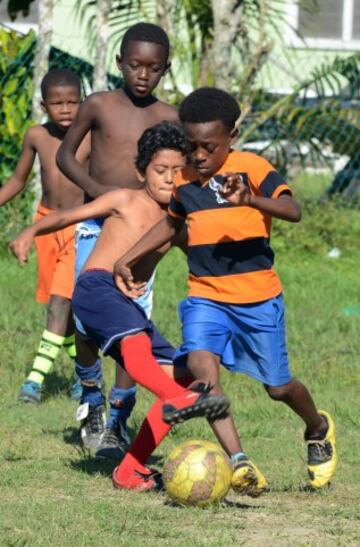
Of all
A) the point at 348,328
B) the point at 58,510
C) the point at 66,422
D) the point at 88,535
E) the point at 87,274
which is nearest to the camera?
the point at 88,535

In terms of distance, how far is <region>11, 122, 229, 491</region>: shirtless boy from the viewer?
232 inches

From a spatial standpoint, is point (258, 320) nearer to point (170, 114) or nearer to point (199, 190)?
point (199, 190)

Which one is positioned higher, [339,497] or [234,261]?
[234,261]

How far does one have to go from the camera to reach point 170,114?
22.9 ft

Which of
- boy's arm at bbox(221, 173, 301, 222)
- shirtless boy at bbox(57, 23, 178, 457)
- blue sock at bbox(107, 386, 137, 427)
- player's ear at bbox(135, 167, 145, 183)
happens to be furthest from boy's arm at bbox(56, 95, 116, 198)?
boy's arm at bbox(221, 173, 301, 222)

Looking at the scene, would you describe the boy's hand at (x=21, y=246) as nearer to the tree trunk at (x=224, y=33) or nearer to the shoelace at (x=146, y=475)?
the shoelace at (x=146, y=475)

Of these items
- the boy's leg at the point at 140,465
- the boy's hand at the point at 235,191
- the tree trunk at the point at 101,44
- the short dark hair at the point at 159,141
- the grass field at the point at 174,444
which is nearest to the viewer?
the grass field at the point at 174,444

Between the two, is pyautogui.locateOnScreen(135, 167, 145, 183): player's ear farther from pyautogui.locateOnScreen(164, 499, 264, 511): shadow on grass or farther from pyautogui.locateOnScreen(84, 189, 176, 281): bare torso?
pyautogui.locateOnScreen(164, 499, 264, 511): shadow on grass

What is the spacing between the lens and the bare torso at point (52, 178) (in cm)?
858

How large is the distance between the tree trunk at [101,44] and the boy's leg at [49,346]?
184 inches

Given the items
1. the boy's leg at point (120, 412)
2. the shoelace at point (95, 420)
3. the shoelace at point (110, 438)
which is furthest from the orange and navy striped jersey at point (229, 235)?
the shoelace at point (95, 420)

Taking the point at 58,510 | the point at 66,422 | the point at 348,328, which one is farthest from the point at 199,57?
the point at 58,510

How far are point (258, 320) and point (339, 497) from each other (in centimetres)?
88

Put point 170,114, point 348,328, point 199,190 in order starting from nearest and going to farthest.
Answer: point 199,190 < point 170,114 < point 348,328
